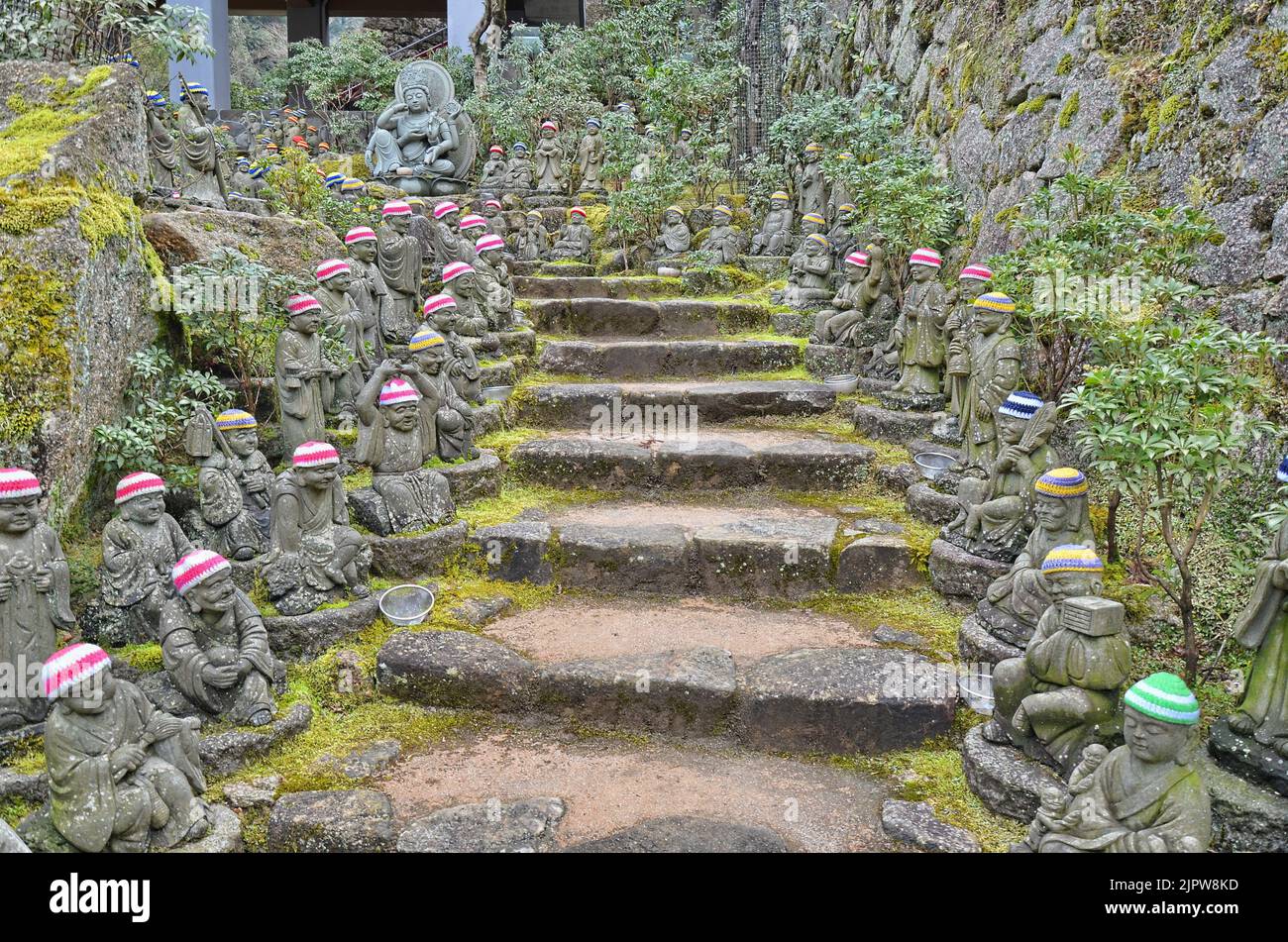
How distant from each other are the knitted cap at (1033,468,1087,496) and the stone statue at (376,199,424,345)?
20.0 feet

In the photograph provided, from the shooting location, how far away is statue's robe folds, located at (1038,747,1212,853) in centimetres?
339

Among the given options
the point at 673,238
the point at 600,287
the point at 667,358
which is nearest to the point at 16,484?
the point at 667,358

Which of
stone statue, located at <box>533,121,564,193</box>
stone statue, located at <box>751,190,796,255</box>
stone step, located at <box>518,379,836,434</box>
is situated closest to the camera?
stone step, located at <box>518,379,836,434</box>

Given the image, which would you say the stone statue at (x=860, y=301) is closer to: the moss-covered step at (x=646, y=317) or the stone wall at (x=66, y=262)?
the moss-covered step at (x=646, y=317)

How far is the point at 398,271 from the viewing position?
8992 mm

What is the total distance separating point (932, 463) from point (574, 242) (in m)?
7.46

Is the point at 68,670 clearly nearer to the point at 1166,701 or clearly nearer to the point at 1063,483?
the point at 1166,701

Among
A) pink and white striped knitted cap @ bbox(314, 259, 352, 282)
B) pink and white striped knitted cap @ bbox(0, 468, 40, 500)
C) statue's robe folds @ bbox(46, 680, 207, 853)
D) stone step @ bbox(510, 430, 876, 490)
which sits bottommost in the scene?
statue's robe folds @ bbox(46, 680, 207, 853)

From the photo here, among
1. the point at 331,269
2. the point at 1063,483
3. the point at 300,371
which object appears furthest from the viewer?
the point at 331,269

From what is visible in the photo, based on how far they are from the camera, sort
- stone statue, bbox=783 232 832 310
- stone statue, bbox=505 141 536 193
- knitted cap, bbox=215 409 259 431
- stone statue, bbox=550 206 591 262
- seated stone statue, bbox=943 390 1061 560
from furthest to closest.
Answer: stone statue, bbox=505 141 536 193, stone statue, bbox=550 206 591 262, stone statue, bbox=783 232 832 310, knitted cap, bbox=215 409 259 431, seated stone statue, bbox=943 390 1061 560

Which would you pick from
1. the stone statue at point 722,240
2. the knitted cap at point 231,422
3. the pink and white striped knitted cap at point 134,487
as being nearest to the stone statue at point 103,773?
the pink and white striped knitted cap at point 134,487

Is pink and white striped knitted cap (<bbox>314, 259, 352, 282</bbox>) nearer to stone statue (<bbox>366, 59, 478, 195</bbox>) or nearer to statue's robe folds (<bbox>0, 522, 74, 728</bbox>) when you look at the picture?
statue's robe folds (<bbox>0, 522, 74, 728</bbox>)

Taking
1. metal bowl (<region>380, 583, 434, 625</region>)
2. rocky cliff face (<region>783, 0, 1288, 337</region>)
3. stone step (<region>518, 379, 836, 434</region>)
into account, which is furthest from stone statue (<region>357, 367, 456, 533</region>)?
rocky cliff face (<region>783, 0, 1288, 337</region>)

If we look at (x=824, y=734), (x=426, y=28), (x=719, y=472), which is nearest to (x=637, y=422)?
(x=719, y=472)
